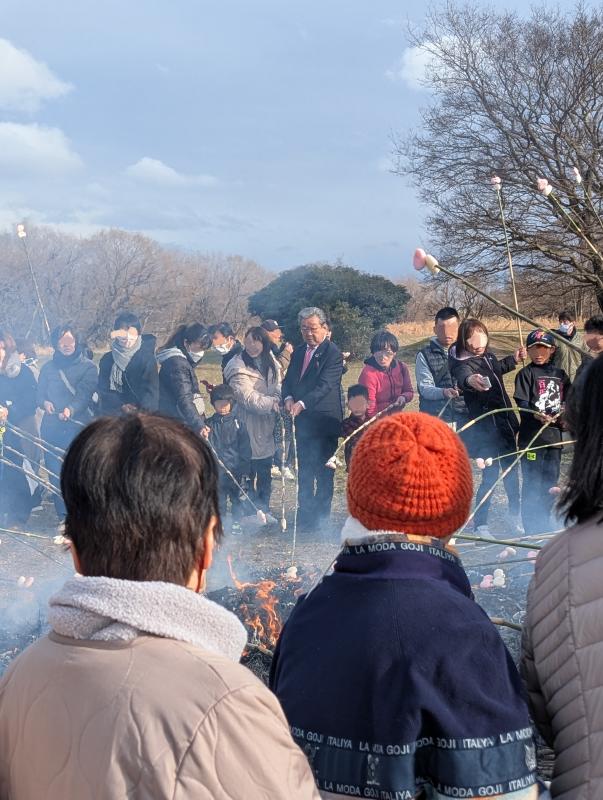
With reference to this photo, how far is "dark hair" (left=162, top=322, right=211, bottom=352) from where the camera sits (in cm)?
718

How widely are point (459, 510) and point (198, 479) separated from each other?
58 cm

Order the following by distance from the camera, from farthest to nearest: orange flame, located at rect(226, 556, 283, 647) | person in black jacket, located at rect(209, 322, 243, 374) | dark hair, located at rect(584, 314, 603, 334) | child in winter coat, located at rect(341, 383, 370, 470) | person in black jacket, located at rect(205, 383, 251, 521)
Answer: person in black jacket, located at rect(209, 322, 243, 374)
person in black jacket, located at rect(205, 383, 251, 521)
child in winter coat, located at rect(341, 383, 370, 470)
dark hair, located at rect(584, 314, 603, 334)
orange flame, located at rect(226, 556, 283, 647)

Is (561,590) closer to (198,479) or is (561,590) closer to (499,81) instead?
(198,479)

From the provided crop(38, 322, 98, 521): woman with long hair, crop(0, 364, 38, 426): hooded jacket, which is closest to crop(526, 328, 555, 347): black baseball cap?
crop(38, 322, 98, 521): woman with long hair

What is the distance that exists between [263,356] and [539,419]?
267 centimetres

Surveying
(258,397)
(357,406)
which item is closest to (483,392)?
(357,406)

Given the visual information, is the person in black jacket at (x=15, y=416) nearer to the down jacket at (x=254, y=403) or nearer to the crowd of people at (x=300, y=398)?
the crowd of people at (x=300, y=398)

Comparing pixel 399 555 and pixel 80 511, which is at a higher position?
pixel 80 511

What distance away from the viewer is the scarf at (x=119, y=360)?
23.5 feet

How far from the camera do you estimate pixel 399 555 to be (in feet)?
4.91

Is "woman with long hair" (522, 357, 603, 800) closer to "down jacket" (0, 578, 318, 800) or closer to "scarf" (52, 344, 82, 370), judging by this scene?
"down jacket" (0, 578, 318, 800)

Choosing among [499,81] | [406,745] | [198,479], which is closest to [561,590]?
[406,745]

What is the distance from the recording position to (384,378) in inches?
260

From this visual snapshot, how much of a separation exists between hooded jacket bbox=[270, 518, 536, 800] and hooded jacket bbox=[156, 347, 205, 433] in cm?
523
